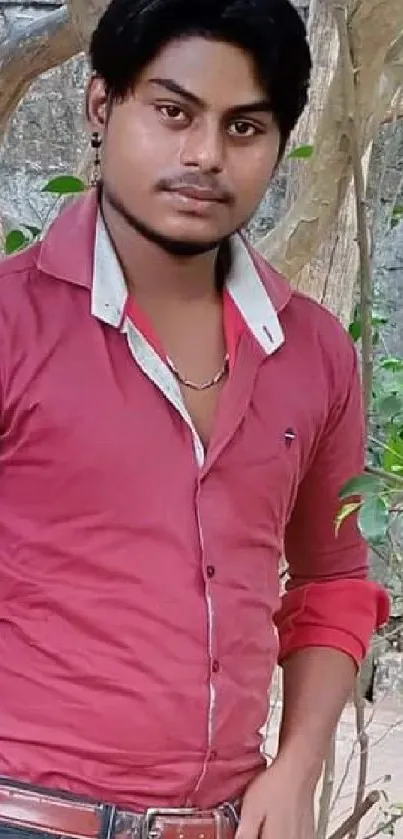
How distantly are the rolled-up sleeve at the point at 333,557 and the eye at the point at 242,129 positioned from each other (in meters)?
0.19

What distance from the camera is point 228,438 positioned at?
985 millimetres

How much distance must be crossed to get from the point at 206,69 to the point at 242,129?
5 cm

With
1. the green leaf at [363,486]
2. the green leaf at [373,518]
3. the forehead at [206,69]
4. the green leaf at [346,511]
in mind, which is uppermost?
the forehead at [206,69]

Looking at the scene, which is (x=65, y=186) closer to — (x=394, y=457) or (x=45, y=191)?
(x=45, y=191)

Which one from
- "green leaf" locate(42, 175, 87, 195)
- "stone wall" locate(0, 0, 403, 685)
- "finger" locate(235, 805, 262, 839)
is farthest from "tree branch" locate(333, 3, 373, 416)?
"stone wall" locate(0, 0, 403, 685)

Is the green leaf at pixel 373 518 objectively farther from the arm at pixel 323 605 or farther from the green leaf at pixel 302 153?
the green leaf at pixel 302 153

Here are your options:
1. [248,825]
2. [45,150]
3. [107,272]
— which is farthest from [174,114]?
[45,150]

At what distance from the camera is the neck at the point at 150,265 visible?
3.33 ft

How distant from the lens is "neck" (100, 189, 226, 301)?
1016 millimetres

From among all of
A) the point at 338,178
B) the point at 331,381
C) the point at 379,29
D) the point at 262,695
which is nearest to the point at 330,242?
the point at 338,178

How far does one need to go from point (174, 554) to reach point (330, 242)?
0.94m

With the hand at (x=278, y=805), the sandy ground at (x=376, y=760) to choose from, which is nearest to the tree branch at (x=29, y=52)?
the hand at (x=278, y=805)

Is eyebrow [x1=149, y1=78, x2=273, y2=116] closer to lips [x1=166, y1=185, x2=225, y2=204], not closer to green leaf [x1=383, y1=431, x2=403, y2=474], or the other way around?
lips [x1=166, y1=185, x2=225, y2=204]

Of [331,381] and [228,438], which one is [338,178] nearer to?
[331,381]
